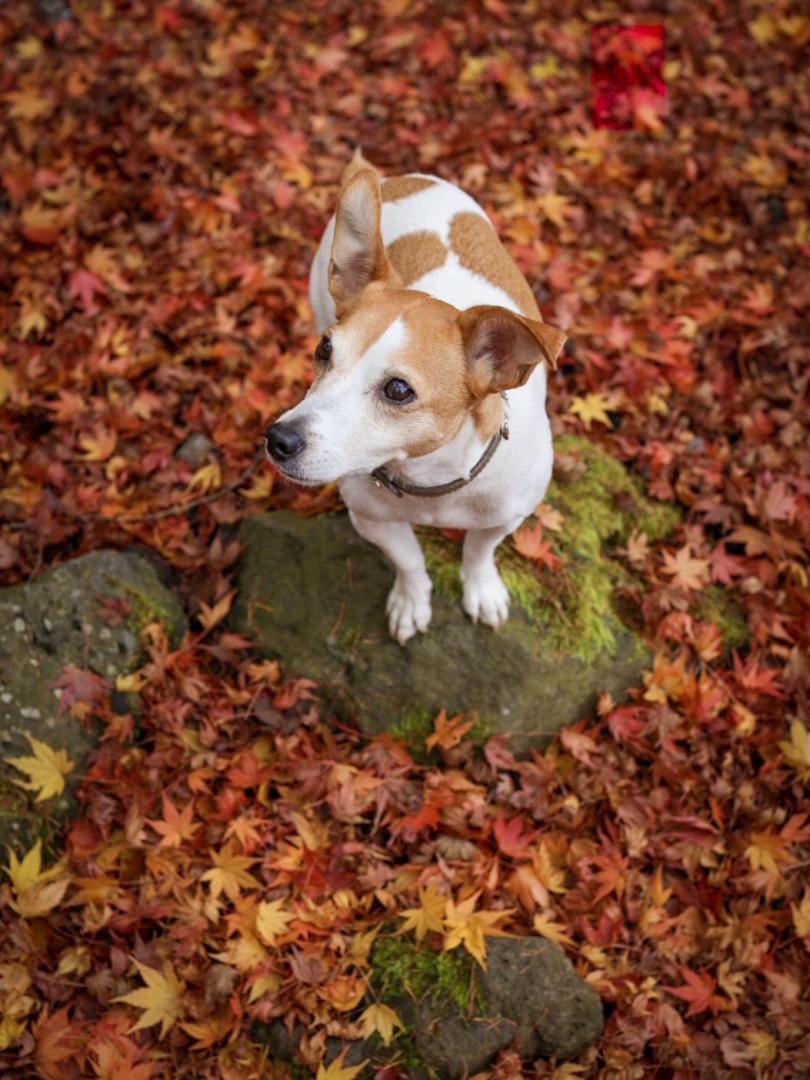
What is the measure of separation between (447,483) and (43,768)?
2253 mm

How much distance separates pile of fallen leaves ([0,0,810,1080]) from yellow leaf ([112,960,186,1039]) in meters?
0.02

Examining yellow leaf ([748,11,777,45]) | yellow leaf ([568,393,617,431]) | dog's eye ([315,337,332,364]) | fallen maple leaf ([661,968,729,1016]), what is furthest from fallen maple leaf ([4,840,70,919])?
yellow leaf ([748,11,777,45])

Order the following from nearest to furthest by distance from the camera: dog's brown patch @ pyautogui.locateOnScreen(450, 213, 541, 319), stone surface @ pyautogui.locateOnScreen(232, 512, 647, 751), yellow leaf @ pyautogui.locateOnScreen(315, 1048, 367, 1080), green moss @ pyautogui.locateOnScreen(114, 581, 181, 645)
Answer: yellow leaf @ pyautogui.locateOnScreen(315, 1048, 367, 1080)
dog's brown patch @ pyautogui.locateOnScreen(450, 213, 541, 319)
stone surface @ pyautogui.locateOnScreen(232, 512, 647, 751)
green moss @ pyautogui.locateOnScreen(114, 581, 181, 645)

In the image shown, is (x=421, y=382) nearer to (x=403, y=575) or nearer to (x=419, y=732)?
(x=403, y=575)

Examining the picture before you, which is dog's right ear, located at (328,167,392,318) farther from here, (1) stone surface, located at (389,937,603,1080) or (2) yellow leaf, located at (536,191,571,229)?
(2) yellow leaf, located at (536,191,571,229)

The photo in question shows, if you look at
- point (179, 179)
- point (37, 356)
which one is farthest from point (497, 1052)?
point (179, 179)

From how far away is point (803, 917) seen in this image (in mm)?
3619

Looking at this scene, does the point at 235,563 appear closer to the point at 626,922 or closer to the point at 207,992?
the point at 207,992

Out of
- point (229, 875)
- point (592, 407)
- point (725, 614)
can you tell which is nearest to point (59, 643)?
point (229, 875)

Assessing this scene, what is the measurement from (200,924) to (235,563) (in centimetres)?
176

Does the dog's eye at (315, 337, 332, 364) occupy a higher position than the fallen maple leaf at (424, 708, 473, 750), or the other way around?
the dog's eye at (315, 337, 332, 364)

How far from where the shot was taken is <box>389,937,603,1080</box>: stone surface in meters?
3.34

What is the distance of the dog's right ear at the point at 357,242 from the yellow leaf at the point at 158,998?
271 cm

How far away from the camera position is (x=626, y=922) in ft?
12.2
